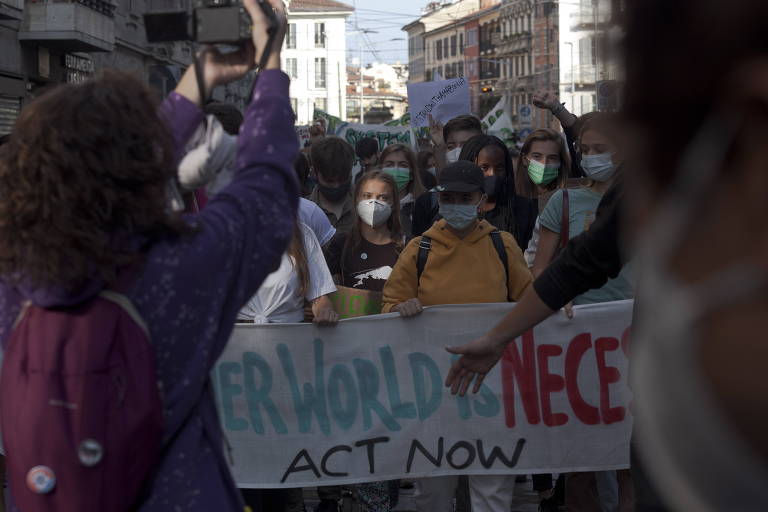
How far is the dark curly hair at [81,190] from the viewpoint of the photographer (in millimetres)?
2121

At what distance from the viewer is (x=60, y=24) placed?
901 inches

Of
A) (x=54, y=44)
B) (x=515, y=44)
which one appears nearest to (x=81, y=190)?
(x=54, y=44)

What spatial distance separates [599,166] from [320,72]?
97651 millimetres

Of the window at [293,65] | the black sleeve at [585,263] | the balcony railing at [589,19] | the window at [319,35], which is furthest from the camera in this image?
the window at [293,65]

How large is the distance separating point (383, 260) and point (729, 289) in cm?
542

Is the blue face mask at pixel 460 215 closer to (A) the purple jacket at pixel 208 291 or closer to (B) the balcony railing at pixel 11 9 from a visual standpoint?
(A) the purple jacket at pixel 208 291

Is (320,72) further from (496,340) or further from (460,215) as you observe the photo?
(496,340)

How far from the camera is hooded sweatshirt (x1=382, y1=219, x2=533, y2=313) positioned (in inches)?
220

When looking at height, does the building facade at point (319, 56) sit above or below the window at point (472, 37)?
below

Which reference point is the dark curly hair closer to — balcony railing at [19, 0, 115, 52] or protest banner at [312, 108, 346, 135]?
protest banner at [312, 108, 346, 135]

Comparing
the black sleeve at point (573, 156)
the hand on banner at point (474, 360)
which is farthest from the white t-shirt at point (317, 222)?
the hand on banner at point (474, 360)

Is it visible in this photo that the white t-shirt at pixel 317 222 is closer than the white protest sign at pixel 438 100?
Yes

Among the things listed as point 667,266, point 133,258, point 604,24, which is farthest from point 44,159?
point 667,266

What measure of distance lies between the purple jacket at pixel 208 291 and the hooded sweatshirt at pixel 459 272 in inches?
127
